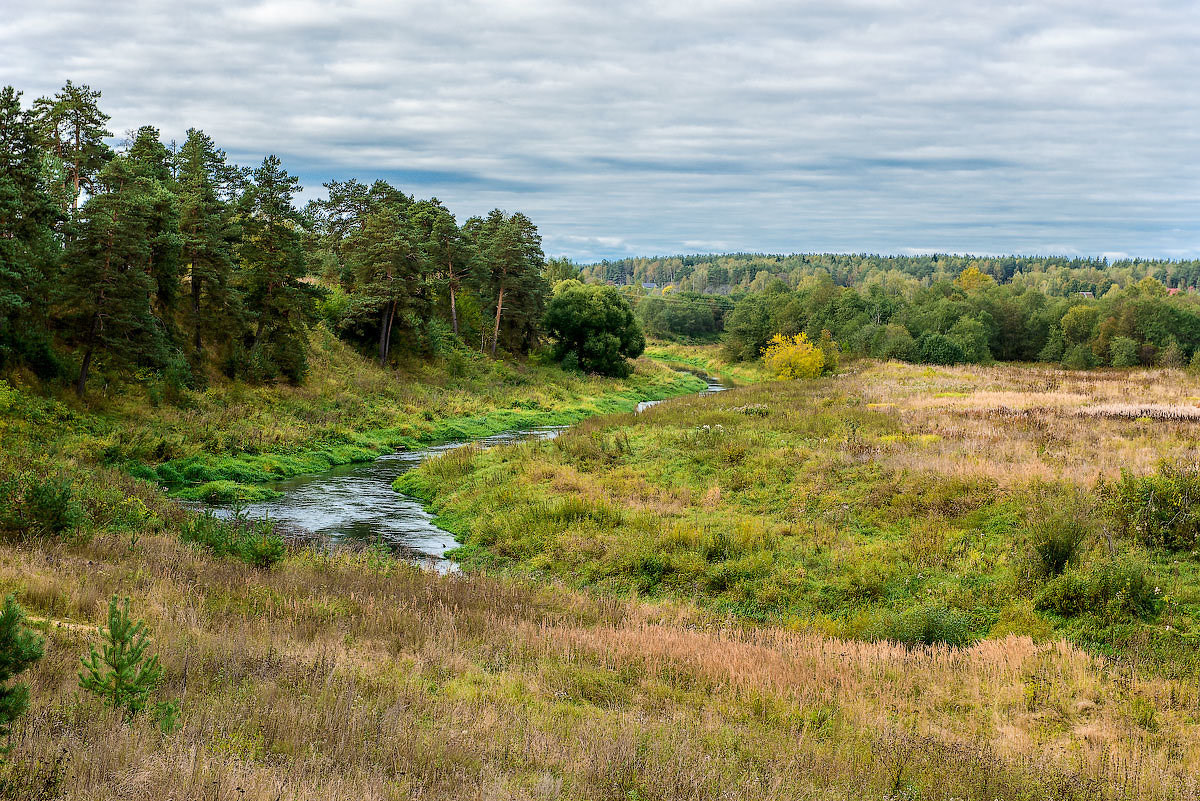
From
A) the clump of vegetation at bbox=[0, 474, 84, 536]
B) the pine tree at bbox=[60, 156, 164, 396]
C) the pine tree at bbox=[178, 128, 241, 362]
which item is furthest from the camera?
A: the pine tree at bbox=[178, 128, 241, 362]

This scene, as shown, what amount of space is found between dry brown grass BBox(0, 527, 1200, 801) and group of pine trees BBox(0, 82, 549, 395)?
1886 cm

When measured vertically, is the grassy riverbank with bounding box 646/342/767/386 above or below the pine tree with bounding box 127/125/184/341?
below

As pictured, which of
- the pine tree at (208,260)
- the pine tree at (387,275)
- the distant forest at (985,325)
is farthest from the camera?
the distant forest at (985,325)

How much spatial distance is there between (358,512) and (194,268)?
17.8 m

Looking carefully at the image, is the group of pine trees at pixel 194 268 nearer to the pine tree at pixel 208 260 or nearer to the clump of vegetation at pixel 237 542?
the pine tree at pixel 208 260

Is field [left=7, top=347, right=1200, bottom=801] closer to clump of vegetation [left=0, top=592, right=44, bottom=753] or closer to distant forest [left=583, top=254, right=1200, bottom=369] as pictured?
clump of vegetation [left=0, top=592, right=44, bottom=753]

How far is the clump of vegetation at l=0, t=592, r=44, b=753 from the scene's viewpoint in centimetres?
449

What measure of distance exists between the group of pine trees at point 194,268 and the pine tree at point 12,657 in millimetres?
25102

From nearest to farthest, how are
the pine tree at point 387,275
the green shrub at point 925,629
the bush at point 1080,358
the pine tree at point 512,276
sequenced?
the green shrub at point 925,629
the pine tree at point 387,275
the pine tree at point 512,276
the bush at point 1080,358

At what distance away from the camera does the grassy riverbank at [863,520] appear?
1256 centimetres

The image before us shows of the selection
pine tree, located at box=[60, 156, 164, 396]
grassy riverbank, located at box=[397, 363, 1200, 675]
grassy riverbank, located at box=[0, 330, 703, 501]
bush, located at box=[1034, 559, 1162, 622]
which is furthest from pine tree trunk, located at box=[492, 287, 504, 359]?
bush, located at box=[1034, 559, 1162, 622]

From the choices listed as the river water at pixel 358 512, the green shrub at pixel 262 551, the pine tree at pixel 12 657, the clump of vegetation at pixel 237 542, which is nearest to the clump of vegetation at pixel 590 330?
the river water at pixel 358 512

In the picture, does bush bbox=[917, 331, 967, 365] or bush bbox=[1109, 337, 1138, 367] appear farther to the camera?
bush bbox=[1109, 337, 1138, 367]

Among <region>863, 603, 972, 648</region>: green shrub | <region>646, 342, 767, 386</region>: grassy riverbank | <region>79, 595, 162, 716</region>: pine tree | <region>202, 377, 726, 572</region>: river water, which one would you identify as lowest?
<region>202, 377, 726, 572</region>: river water
